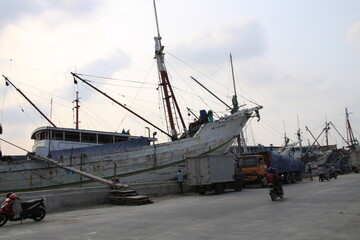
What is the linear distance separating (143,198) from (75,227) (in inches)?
245

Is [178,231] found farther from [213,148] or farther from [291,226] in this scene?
[213,148]

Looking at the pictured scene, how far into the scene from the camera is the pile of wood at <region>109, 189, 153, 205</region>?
14041mm

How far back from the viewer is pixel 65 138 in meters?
23.2

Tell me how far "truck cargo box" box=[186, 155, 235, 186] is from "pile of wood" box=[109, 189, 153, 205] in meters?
4.48

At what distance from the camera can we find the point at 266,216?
27.7 ft

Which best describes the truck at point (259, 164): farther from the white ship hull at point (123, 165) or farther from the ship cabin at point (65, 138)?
the ship cabin at point (65, 138)

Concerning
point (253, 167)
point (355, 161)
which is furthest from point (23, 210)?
point (355, 161)

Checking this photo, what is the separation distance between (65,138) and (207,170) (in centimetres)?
1169

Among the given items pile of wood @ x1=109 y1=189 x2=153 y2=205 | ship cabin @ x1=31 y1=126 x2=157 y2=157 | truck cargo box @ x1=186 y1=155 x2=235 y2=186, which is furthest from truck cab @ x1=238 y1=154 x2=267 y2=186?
pile of wood @ x1=109 y1=189 x2=153 y2=205

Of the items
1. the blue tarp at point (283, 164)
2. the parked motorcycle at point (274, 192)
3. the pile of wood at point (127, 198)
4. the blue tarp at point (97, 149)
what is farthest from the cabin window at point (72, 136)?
the parked motorcycle at point (274, 192)

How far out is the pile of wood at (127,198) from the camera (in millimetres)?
14041

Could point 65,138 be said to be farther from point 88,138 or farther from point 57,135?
point 88,138

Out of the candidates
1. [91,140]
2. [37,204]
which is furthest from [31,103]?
[37,204]

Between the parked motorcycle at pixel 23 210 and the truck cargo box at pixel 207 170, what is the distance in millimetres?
9974
